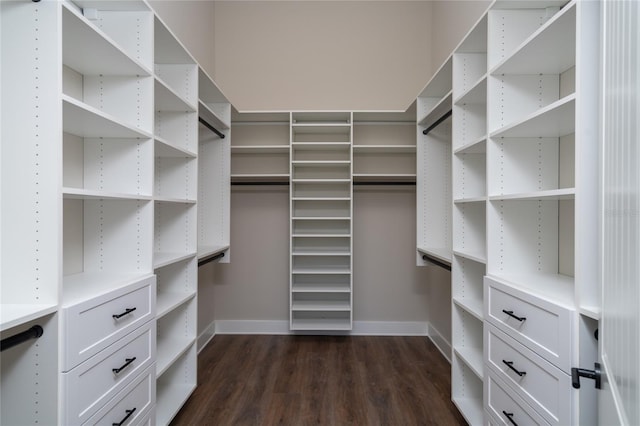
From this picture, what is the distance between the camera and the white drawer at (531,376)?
3.47 ft

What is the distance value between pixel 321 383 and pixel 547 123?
2.10 metres

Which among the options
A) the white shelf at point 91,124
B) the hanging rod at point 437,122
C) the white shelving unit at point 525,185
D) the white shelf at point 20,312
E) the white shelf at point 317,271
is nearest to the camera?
the white shelf at point 20,312

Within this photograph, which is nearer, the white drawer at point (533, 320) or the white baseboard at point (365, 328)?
the white drawer at point (533, 320)

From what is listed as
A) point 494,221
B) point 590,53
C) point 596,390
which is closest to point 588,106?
point 590,53

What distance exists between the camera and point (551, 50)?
1340 mm

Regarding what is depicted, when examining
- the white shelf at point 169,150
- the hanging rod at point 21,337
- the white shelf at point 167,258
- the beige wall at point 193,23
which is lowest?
the hanging rod at point 21,337

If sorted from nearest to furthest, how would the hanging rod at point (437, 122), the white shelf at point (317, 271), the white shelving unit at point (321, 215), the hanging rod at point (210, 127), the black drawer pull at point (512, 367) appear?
1. the black drawer pull at point (512, 367)
2. the hanging rod at point (437, 122)
3. the hanging rod at point (210, 127)
4. the white shelf at point (317, 271)
5. the white shelving unit at point (321, 215)

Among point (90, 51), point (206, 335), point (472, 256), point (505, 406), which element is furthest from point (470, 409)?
point (90, 51)

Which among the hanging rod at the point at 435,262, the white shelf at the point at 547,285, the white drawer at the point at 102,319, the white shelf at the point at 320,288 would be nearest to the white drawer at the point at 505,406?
the white shelf at the point at 547,285

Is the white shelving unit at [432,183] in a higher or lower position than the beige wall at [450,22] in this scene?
lower

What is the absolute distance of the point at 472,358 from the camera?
1866 millimetres

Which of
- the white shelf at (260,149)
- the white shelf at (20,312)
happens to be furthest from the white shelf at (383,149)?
the white shelf at (20,312)

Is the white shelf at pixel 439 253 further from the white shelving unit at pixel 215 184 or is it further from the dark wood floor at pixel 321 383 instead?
the white shelving unit at pixel 215 184

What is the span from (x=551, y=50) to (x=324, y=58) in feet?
7.77
